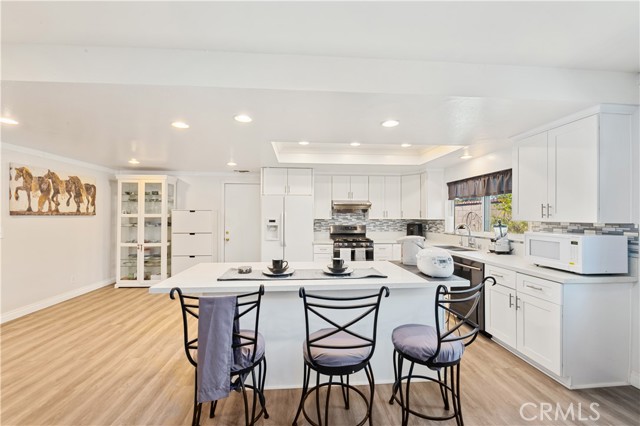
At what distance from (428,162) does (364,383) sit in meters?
3.36

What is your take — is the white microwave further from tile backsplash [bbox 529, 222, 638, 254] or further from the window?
the window

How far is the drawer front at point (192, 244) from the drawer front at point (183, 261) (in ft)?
0.24

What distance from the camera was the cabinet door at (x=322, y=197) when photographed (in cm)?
528

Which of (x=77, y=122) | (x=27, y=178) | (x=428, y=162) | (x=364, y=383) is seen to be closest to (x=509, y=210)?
(x=428, y=162)

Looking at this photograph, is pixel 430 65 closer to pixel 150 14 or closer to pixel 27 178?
pixel 150 14

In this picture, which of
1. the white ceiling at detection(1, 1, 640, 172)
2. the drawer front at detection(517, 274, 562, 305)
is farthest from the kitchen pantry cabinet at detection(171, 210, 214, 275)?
the drawer front at detection(517, 274, 562, 305)

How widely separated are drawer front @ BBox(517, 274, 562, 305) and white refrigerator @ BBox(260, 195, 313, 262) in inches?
120

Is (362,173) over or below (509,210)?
over

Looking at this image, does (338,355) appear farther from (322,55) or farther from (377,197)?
(377,197)

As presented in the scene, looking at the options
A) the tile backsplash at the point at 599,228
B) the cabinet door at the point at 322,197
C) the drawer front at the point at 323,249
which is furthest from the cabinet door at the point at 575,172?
the cabinet door at the point at 322,197

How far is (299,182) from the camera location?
4820 millimetres

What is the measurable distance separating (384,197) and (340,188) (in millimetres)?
870

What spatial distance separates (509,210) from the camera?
3654mm

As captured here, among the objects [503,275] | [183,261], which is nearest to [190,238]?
[183,261]
